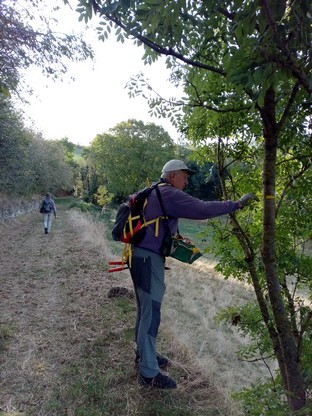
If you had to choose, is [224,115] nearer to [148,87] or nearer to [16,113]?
[148,87]

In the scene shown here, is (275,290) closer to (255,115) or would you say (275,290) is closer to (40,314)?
(255,115)

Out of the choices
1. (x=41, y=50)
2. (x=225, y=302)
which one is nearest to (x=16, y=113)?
(x=41, y=50)

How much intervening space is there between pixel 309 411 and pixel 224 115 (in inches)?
81.1

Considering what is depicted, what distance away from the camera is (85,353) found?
4309 millimetres

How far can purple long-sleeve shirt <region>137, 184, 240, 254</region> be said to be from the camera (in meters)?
3.02

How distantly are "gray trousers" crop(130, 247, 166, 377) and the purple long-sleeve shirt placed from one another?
0.11m

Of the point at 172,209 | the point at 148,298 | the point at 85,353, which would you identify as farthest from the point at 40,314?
the point at 172,209

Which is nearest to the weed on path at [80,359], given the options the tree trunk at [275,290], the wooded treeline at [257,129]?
the wooded treeline at [257,129]

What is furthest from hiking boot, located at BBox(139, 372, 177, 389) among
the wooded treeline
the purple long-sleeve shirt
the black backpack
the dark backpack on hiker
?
the dark backpack on hiker

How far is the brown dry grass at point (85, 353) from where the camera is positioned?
10.7ft

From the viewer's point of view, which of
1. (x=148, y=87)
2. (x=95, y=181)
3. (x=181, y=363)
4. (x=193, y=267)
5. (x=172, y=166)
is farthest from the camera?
(x=95, y=181)

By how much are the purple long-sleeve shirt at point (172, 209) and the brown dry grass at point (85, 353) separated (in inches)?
59.6

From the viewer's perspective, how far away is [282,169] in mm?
2898

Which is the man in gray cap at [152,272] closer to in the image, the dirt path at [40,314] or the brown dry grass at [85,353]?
the brown dry grass at [85,353]
